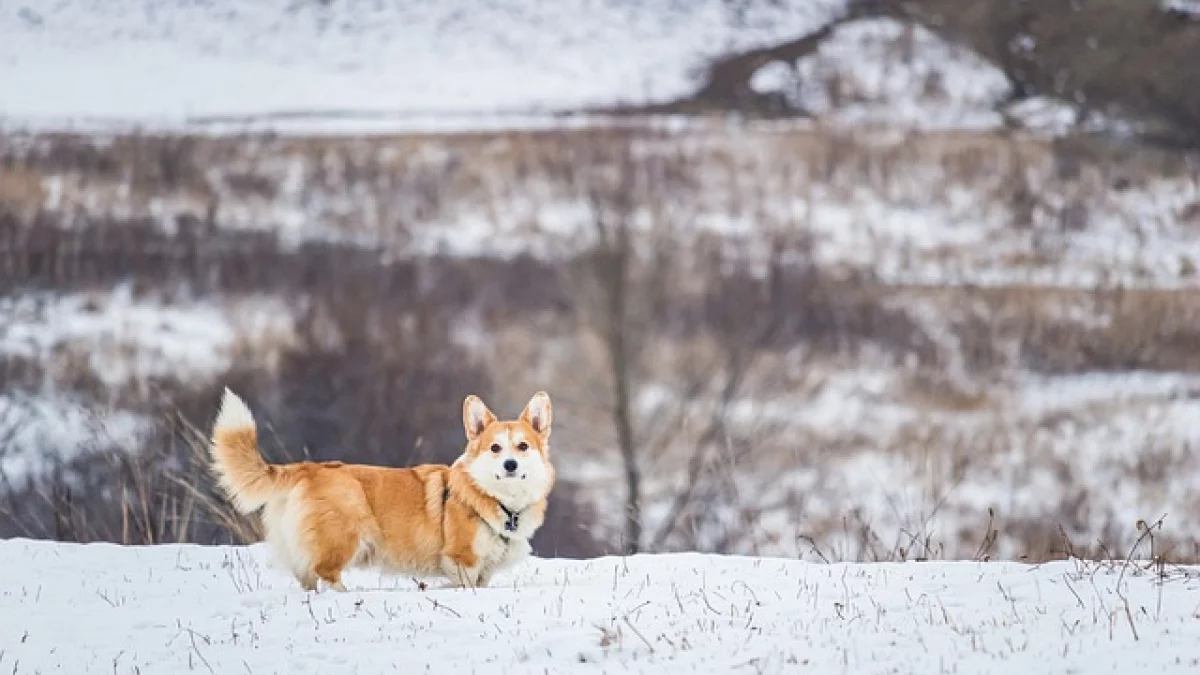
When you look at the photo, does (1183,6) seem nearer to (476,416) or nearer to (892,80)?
(892,80)

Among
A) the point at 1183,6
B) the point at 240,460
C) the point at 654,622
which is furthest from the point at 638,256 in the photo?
the point at 1183,6

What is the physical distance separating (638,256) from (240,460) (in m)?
19.6

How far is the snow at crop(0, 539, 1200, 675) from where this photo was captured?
8.06m

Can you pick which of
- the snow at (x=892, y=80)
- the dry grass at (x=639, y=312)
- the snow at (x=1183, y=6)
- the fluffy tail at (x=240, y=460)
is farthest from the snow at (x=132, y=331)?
the snow at (x=1183, y=6)

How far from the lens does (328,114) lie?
3903cm

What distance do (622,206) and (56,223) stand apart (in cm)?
1145

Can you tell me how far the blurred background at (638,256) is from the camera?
24219 mm

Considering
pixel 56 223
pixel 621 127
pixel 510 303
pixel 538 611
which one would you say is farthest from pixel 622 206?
pixel 538 611

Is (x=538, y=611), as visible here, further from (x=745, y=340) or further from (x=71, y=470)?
(x=745, y=340)

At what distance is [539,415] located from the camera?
1068 cm

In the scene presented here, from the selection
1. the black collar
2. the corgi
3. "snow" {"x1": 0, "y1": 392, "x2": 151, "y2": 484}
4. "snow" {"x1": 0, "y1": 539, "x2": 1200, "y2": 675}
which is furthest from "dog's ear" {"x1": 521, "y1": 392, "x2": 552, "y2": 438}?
"snow" {"x1": 0, "y1": 392, "x2": 151, "y2": 484}

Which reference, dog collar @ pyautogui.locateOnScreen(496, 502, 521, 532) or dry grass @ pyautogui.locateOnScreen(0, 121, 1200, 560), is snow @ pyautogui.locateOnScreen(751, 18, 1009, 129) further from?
dog collar @ pyautogui.locateOnScreen(496, 502, 521, 532)

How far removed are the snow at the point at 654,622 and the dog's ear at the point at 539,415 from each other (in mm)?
1003

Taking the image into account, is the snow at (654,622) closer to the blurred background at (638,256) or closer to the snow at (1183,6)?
the blurred background at (638,256)
